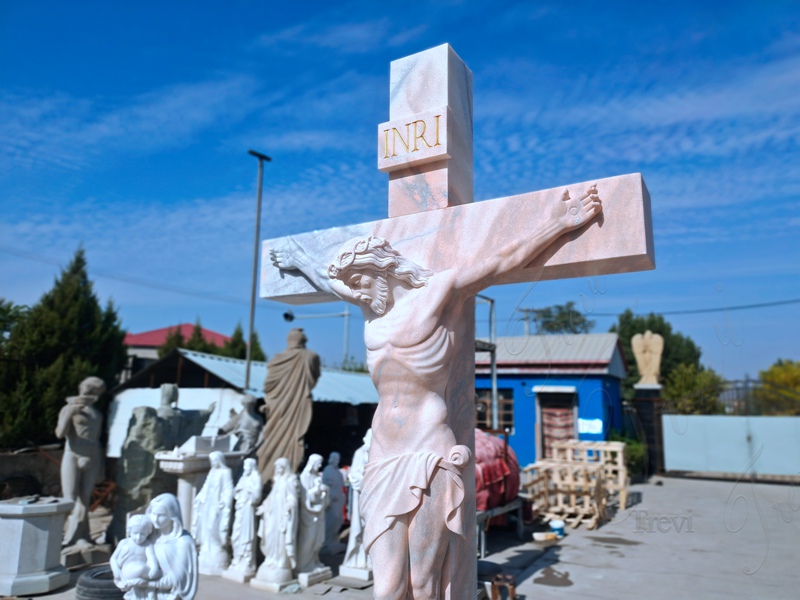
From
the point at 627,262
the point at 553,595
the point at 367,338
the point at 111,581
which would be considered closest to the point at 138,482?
the point at 111,581

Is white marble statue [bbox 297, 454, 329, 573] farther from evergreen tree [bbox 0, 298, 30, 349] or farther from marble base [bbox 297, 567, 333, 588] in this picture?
evergreen tree [bbox 0, 298, 30, 349]

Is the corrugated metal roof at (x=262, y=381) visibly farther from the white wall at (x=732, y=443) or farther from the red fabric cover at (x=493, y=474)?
the white wall at (x=732, y=443)

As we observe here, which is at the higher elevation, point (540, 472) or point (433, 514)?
point (433, 514)

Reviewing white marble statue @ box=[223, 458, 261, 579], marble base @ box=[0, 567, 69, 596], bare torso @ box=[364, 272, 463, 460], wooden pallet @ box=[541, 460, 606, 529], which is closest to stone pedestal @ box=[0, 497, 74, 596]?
marble base @ box=[0, 567, 69, 596]

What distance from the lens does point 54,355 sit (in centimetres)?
1575

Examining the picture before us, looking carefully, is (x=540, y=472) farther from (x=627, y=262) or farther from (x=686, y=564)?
(x=627, y=262)

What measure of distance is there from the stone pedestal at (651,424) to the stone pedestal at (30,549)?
15.3m

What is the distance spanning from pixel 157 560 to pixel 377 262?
322 centimetres

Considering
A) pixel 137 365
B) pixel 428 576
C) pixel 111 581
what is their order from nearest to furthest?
pixel 428 576, pixel 111 581, pixel 137 365

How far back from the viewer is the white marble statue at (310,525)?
7.25 m

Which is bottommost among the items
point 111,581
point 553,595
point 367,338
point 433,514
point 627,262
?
point 553,595

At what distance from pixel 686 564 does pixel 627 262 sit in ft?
25.9

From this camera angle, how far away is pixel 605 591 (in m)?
7.23

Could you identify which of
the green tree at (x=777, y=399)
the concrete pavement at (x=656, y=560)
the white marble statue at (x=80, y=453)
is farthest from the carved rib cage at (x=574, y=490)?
the white marble statue at (x=80, y=453)
